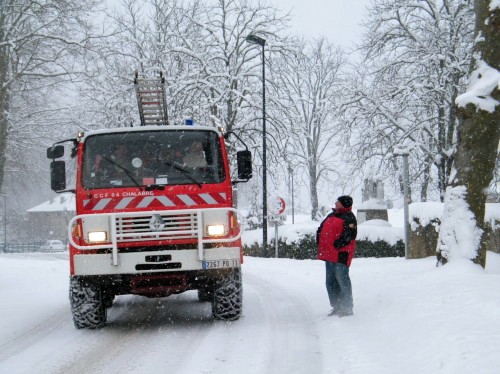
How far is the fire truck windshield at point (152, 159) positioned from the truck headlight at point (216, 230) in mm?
626

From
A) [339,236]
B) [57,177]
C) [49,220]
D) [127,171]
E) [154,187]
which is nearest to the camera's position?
[154,187]

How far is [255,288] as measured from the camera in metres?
12.4

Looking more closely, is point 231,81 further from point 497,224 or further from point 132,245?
point 132,245

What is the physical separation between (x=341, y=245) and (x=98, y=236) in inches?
123

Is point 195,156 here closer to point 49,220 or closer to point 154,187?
point 154,187

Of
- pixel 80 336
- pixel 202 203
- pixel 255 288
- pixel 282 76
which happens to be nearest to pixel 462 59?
pixel 282 76

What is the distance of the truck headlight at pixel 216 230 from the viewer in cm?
771

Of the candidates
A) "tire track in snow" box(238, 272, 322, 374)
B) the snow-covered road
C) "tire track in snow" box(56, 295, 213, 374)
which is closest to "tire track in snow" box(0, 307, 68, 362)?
the snow-covered road

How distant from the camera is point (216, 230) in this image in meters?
7.72

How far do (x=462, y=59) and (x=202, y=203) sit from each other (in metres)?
16.3

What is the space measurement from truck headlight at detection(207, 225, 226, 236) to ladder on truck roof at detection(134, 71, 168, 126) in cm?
440

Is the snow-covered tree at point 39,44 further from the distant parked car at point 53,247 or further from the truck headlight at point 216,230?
the distant parked car at point 53,247

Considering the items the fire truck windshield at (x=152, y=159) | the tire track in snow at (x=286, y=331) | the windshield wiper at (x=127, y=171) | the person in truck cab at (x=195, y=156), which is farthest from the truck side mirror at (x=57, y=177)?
the tire track in snow at (x=286, y=331)

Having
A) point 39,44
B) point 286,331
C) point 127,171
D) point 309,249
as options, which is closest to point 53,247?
point 39,44
